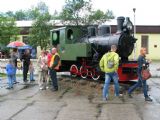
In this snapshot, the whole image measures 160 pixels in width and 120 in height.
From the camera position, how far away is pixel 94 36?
21031mm

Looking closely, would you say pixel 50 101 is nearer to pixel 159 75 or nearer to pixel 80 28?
pixel 80 28

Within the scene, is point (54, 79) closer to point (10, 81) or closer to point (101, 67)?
point (10, 81)

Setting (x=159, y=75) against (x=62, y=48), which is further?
(x=159, y=75)

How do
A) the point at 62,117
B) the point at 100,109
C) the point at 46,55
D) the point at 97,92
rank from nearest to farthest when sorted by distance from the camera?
the point at 62,117, the point at 100,109, the point at 97,92, the point at 46,55

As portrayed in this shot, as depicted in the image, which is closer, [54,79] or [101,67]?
[101,67]

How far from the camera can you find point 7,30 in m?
56.3

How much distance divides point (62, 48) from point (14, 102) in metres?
8.42

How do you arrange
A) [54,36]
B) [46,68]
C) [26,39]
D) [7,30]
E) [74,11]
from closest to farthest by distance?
1. [46,68]
2. [54,36]
3. [74,11]
4. [7,30]
5. [26,39]

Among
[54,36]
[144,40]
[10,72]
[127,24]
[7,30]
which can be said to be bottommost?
[10,72]

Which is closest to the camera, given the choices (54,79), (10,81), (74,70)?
(54,79)

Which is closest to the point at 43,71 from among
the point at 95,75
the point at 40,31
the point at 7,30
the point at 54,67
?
the point at 54,67

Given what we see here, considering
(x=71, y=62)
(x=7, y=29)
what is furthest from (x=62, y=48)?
(x=7, y=29)

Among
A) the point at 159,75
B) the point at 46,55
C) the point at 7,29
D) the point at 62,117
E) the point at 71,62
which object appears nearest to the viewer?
the point at 62,117

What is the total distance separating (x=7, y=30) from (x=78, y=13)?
15.3 meters
